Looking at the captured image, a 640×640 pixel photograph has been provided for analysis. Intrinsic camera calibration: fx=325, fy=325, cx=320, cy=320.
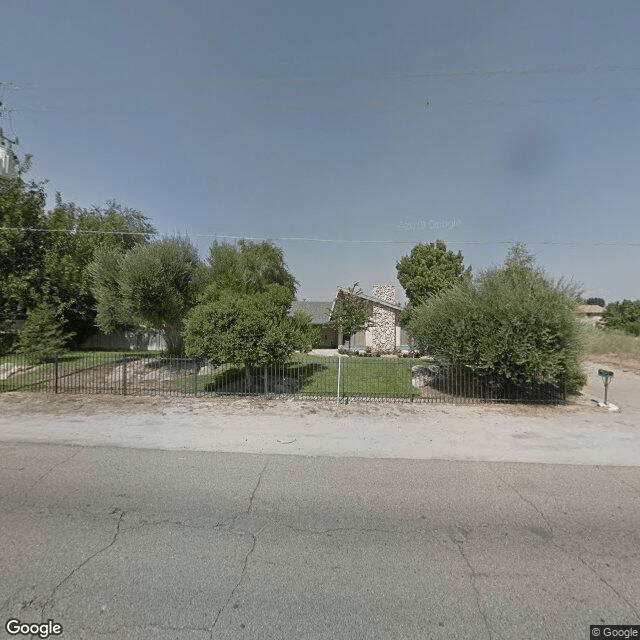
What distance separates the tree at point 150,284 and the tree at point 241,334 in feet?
12.9

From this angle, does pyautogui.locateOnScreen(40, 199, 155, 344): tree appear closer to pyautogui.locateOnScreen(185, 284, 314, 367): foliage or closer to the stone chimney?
pyautogui.locateOnScreen(185, 284, 314, 367): foliage

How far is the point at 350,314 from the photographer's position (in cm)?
2297

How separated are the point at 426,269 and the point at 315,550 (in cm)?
2125

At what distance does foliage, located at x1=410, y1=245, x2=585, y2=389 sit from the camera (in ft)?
25.9

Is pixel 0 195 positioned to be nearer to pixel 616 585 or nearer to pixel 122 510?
pixel 122 510

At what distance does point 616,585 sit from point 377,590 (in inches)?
75.2

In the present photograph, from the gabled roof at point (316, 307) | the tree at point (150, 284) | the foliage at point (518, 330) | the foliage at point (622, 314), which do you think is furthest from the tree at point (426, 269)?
the foliage at point (622, 314)

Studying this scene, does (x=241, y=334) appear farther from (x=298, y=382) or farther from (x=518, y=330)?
(x=518, y=330)

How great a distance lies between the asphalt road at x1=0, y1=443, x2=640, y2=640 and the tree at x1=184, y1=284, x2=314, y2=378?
13.1 ft

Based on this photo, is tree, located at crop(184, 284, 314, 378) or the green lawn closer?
tree, located at crop(184, 284, 314, 378)

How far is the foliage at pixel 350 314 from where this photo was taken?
23.0 m

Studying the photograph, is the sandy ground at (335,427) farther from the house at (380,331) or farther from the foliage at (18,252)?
the house at (380,331)

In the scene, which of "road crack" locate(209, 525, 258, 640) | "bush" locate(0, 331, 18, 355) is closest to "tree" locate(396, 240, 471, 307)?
"road crack" locate(209, 525, 258, 640)

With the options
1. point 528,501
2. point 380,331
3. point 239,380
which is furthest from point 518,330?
point 380,331
